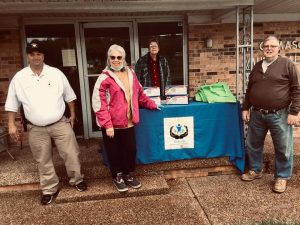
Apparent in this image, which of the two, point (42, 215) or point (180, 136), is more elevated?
point (180, 136)

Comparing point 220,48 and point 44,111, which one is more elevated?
point 220,48

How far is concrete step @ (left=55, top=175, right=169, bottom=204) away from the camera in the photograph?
3842 millimetres

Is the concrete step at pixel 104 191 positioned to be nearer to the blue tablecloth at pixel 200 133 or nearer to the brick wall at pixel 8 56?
the blue tablecloth at pixel 200 133

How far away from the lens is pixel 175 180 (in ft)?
14.6

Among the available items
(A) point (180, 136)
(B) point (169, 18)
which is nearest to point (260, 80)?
(A) point (180, 136)

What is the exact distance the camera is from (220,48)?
5824 mm

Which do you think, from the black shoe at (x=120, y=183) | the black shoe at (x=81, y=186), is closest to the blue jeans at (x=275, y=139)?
the black shoe at (x=120, y=183)

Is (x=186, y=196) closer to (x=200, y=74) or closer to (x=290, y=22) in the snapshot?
(x=200, y=74)

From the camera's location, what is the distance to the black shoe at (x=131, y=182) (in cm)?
397

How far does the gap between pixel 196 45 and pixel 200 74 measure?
521 mm

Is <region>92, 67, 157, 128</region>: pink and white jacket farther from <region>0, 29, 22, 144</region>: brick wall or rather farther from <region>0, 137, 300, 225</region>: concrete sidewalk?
<region>0, 29, 22, 144</region>: brick wall

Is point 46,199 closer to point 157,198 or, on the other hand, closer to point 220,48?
point 157,198

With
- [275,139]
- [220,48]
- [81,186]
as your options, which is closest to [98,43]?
[220,48]

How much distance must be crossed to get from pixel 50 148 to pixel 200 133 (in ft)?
6.31
